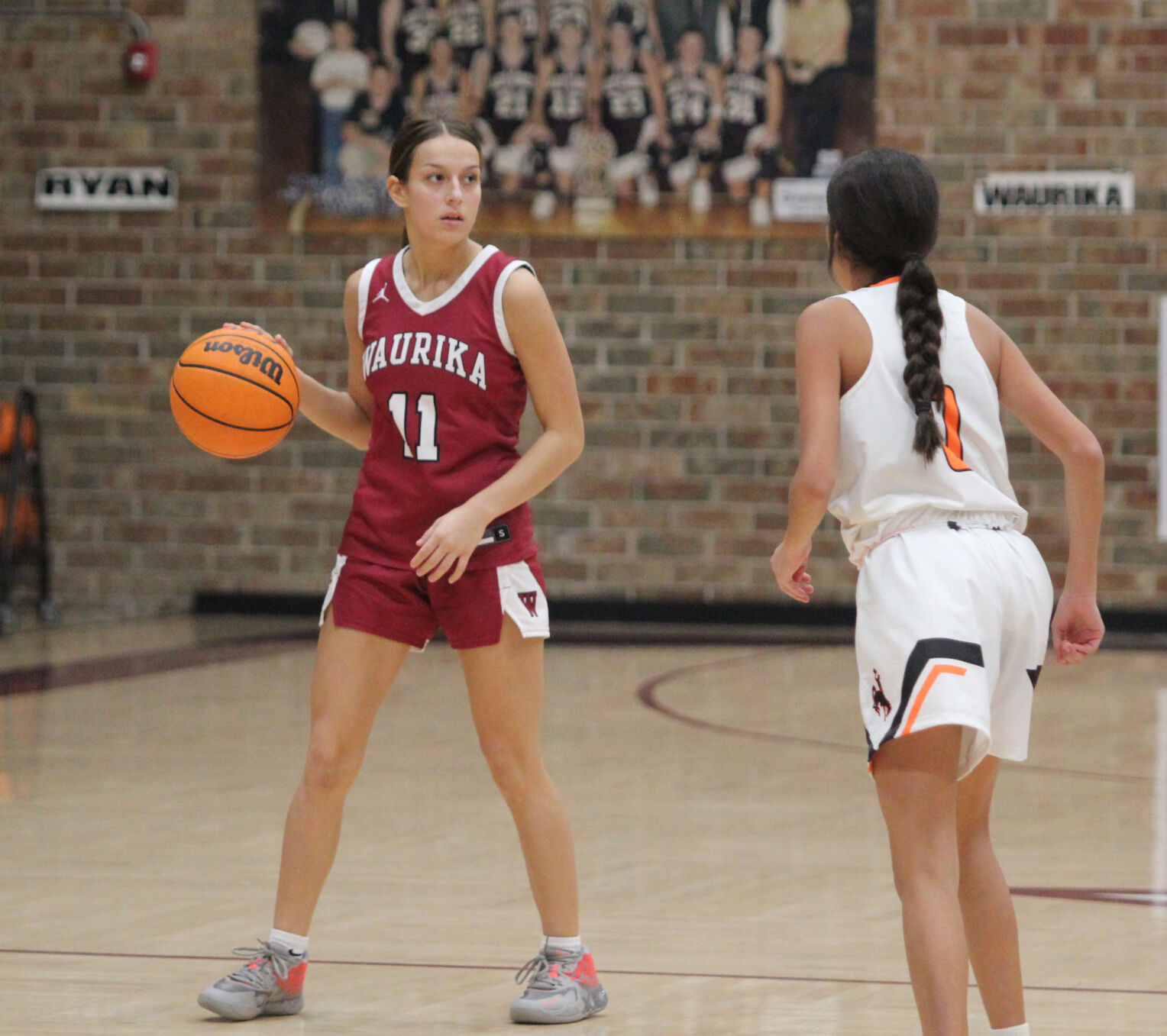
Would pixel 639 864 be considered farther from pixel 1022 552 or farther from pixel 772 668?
pixel 772 668

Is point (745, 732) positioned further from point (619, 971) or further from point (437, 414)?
point (437, 414)

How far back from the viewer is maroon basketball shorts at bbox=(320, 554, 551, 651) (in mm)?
3240

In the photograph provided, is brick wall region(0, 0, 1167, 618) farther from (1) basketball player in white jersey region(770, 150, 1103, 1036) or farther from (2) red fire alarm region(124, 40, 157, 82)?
(1) basketball player in white jersey region(770, 150, 1103, 1036)

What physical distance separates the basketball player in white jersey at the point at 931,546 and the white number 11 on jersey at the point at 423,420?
2.58 feet

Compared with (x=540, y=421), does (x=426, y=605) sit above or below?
below

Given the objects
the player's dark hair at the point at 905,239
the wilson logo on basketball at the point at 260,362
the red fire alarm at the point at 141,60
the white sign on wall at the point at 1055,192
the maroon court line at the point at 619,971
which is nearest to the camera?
the player's dark hair at the point at 905,239

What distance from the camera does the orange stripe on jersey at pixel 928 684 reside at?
8.02 ft

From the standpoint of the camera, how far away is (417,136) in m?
3.26

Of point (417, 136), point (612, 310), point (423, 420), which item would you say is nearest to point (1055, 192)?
point (612, 310)

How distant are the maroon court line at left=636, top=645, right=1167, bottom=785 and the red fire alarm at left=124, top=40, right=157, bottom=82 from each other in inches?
174

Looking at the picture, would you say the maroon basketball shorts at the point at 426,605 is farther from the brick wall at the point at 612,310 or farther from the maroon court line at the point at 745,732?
the brick wall at the point at 612,310

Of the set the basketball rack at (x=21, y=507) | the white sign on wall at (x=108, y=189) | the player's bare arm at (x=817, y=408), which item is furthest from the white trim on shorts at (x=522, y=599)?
the white sign on wall at (x=108, y=189)

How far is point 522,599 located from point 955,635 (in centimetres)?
101

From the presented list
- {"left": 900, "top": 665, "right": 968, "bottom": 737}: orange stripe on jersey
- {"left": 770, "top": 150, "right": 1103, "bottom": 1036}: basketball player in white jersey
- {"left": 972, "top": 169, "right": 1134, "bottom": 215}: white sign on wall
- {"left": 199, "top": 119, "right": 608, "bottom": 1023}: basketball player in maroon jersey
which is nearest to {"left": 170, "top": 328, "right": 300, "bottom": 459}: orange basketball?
{"left": 199, "top": 119, "right": 608, "bottom": 1023}: basketball player in maroon jersey
